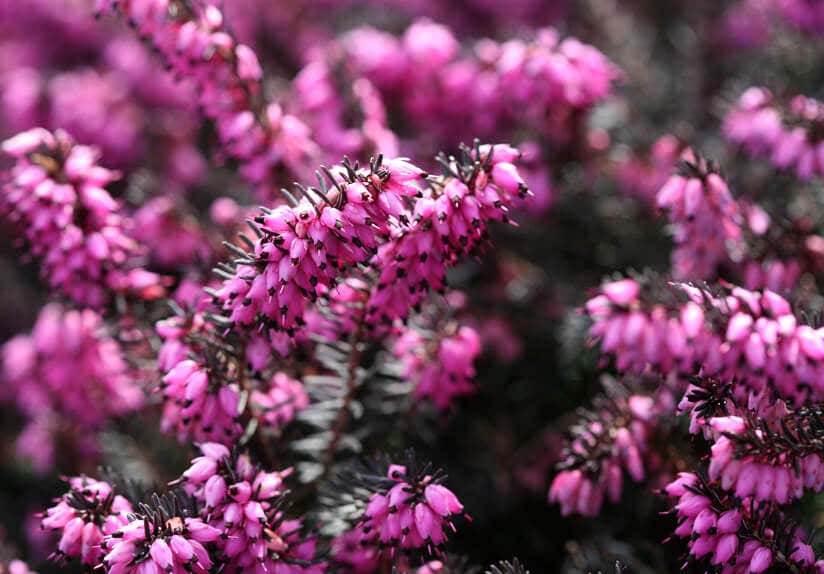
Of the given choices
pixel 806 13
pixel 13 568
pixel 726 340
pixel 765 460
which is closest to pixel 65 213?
pixel 13 568

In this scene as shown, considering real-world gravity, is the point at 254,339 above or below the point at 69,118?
above

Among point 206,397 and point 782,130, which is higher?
point 782,130

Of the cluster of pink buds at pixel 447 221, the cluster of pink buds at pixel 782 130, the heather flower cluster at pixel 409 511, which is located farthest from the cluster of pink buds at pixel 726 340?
the cluster of pink buds at pixel 782 130

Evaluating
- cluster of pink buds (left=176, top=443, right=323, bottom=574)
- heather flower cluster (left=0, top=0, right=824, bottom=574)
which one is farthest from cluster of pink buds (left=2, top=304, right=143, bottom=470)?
cluster of pink buds (left=176, top=443, right=323, bottom=574)

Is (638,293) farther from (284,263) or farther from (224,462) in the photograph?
(224,462)

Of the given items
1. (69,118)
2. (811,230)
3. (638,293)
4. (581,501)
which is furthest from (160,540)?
(69,118)

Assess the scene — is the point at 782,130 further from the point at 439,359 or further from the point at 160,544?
the point at 160,544
